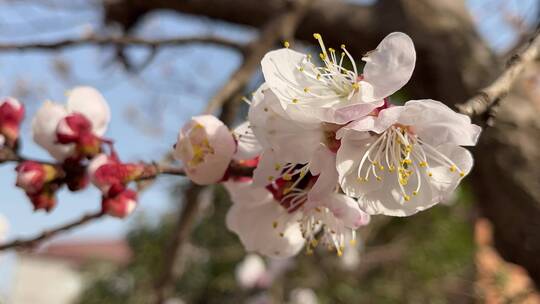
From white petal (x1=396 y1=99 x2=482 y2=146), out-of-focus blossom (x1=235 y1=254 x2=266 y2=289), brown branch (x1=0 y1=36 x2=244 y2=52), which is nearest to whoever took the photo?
white petal (x1=396 y1=99 x2=482 y2=146)

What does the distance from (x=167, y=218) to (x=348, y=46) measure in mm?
2551

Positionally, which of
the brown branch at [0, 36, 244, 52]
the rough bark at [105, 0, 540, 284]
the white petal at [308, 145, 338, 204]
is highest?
the white petal at [308, 145, 338, 204]

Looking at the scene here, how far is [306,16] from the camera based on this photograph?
6.54ft

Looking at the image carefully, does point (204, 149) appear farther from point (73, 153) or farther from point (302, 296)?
point (302, 296)

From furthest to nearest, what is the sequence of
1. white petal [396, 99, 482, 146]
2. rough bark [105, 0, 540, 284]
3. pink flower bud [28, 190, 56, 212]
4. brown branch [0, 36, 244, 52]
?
1. rough bark [105, 0, 540, 284]
2. brown branch [0, 36, 244, 52]
3. pink flower bud [28, 190, 56, 212]
4. white petal [396, 99, 482, 146]

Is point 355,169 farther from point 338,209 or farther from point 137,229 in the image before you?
point 137,229

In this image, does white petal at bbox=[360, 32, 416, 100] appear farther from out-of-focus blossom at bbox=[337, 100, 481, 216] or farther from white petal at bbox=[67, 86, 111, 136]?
white petal at bbox=[67, 86, 111, 136]

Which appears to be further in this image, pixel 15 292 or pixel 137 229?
pixel 15 292

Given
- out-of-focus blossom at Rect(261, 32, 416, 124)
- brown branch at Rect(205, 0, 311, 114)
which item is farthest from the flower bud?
brown branch at Rect(205, 0, 311, 114)

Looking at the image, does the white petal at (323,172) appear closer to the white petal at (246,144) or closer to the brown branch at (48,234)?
the white petal at (246,144)

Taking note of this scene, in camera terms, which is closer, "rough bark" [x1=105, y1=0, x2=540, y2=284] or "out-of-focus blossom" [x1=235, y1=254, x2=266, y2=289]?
"rough bark" [x1=105, y1=0, x2=540, y2=284]

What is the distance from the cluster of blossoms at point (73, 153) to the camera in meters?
0.65

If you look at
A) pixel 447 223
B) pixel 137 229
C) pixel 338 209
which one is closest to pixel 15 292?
pixel 137 229

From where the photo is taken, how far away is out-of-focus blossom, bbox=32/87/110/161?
0.71 meters
